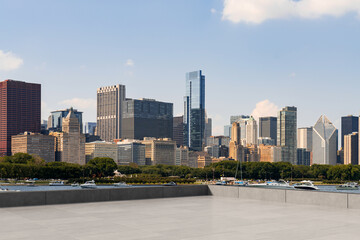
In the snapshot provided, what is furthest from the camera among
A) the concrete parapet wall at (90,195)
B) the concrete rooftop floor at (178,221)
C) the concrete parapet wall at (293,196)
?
the concrete parapet wall at (293,196)

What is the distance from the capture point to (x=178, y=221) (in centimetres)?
1703

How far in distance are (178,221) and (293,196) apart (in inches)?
399

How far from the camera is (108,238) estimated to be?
1338 cm

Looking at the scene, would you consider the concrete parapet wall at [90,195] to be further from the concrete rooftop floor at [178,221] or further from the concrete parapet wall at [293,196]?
the concrete parapet wall at [293,196]

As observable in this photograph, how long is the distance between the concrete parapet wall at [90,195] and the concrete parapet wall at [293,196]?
178 centimetres

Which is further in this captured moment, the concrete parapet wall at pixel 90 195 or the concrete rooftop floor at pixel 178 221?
the concrete parapet wall at pixel 90 195

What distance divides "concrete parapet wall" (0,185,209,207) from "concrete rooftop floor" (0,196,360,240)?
87 cm

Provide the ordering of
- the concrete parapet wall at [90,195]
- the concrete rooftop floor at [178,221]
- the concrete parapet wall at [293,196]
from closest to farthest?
the concrete rooftop floor at [178,221] < the concrete parapet wall at [90,195] < the concrete parapet wall at [293,196]

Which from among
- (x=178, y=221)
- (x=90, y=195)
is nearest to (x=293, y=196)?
(x=178, y=221)

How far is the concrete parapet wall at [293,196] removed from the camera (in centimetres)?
2252

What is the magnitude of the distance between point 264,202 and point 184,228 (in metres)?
10.9

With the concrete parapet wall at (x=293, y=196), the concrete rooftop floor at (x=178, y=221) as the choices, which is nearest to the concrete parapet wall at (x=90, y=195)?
the concrete rooftop floor at (x=178, y=221)

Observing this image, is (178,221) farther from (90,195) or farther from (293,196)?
(293,196)

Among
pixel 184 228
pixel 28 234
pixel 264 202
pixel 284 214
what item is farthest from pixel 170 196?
pixel 28 234
